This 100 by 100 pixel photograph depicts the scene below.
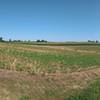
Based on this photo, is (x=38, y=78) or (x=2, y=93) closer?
(x=2, y=93)

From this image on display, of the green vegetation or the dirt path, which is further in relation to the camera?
the green vegetation

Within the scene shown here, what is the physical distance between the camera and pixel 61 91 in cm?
1636

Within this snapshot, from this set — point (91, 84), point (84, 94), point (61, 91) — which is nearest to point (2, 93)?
point (61, 91)

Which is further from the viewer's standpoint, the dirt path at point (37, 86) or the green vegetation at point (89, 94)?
the green vegetation at point (89, 94)

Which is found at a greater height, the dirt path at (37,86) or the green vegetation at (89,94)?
the dirt path at (37,86)

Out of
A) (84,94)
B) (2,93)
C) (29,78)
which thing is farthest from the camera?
(29,78)

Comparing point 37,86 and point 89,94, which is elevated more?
point 37,86

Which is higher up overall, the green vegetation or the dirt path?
the dirt path

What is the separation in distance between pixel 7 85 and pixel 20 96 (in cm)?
151

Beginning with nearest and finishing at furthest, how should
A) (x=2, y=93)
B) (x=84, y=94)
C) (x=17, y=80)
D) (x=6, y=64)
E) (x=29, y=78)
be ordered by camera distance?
(x=2, y=93) → (x=84, y=94) → (x=17, y=80) → (x=29, y=78) → (x=6, y=64)

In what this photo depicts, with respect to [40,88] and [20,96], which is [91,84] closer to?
[40,88]

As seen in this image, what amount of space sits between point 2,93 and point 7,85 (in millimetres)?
1324

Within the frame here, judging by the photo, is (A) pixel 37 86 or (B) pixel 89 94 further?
(A) pixel 37 86

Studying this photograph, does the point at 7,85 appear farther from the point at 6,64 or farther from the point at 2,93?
the point at 6,64
